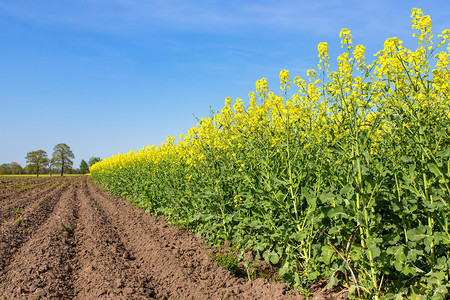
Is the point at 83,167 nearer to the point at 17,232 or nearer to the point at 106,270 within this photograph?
the point at 17,232

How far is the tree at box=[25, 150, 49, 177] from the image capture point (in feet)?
287

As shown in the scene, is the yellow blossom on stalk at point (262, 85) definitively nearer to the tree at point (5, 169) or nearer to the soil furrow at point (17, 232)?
the soil furrow at point (17, 232)

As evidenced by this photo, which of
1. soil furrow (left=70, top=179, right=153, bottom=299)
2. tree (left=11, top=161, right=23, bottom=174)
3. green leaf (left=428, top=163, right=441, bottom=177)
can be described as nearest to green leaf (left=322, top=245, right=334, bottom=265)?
green leaf (left=428, top=163, right=441, bottom=177)

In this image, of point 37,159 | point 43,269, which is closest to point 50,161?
point 37,159

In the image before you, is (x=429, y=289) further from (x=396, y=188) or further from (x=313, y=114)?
(x=313, y=114)

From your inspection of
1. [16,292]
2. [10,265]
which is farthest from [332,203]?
[10,265]

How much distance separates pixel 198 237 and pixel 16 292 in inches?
134

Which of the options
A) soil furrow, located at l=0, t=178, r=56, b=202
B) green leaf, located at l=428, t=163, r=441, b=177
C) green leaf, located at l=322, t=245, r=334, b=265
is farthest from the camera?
soil furrow, located at l=0, t=178, r=56, b=202

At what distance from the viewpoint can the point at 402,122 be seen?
11.2ft

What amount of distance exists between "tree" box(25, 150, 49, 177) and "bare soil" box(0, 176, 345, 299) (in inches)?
3524

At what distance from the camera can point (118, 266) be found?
5.95 meters

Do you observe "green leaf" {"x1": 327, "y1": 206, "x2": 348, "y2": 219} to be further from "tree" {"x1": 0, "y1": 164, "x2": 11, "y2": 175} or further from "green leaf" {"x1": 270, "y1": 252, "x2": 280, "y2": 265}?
"tree" {"x1": 0, "y1": 164, "x2": 11, "y2": 175}

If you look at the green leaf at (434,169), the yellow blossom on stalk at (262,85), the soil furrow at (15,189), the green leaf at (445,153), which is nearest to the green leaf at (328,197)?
the green leaf at (434,169)

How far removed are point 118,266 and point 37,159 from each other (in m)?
95.5
